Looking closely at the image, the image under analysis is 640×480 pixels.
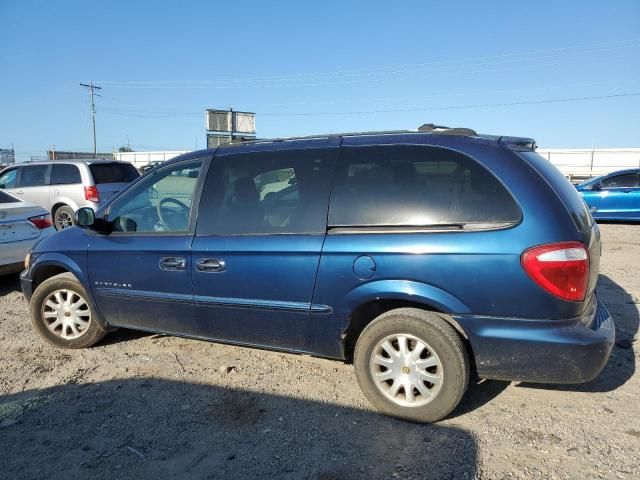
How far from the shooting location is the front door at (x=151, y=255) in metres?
3.77

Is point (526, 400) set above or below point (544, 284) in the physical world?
below

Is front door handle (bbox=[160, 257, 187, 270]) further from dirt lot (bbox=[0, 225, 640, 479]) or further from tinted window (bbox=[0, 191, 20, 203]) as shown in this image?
tinted window (bbox=[0, 191, 20, 203])

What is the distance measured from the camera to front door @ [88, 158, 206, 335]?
3.77 metres

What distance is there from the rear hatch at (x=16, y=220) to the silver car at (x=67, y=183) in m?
3.41

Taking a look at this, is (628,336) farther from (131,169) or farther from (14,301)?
(131,169)

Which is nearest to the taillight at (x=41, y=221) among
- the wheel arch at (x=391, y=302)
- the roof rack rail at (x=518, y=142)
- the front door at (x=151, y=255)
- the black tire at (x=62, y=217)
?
the front door at (x=151, y=255)

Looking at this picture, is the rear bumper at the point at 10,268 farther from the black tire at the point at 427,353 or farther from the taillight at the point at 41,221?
the black tire at the point at 427,353

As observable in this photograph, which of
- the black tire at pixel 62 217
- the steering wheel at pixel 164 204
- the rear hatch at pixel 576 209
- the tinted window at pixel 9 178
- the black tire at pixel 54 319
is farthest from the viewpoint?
the tinted window at pixel 9 178

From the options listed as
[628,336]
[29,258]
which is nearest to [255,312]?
[29,258]

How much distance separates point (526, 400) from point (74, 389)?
3.30m

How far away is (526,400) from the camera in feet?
11.0

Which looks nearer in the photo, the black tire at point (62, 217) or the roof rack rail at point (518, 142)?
the roof rack rail at point (518, 142)

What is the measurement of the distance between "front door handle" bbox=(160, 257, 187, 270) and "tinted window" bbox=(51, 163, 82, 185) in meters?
7.82

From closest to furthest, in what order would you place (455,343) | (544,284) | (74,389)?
(544,284), (455,343), (74,389)
